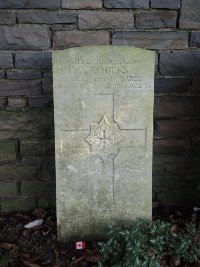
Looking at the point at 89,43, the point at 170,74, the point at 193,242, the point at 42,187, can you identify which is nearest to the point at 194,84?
the point at 170,74

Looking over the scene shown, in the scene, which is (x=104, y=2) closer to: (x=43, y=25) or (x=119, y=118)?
(x=43, y=25)

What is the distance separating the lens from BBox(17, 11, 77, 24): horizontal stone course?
277 cm

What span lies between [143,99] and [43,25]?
2.95ft

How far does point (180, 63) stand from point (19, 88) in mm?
1226

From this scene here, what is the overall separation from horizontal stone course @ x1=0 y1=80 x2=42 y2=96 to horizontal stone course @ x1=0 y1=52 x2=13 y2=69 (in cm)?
11

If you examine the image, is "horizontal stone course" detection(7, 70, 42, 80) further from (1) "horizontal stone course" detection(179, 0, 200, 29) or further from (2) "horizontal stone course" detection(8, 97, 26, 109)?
(1) "horizontal stone course" detection(179, 0, 200, 29)

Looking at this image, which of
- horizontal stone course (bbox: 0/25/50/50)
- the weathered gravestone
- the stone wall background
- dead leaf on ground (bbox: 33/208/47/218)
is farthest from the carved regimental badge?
dead leaf on ground (bbox: 33/208/47/218)

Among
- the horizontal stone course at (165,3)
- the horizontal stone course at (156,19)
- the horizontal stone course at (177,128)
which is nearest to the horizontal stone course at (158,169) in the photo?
the horizontal stone course at (177,128)

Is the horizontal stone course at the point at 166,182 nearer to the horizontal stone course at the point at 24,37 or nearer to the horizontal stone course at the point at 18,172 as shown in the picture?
the horizontal stone course at the point at 18,172

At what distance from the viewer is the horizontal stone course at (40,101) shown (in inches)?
117

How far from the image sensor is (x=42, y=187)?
3.23 meters

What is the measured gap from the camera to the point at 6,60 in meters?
2.86

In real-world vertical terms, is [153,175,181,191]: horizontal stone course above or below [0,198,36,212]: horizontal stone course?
above

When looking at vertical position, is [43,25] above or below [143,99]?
above
